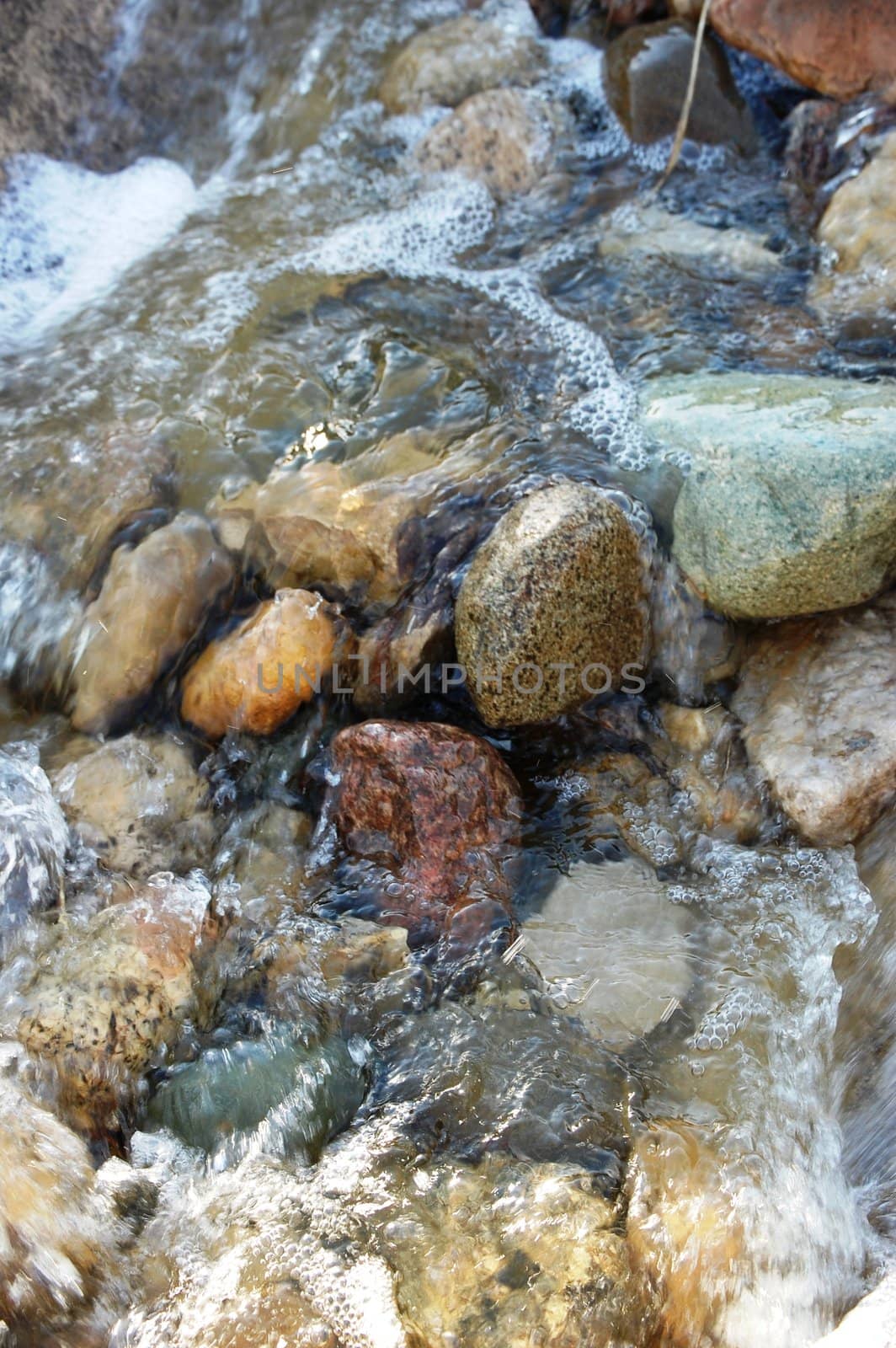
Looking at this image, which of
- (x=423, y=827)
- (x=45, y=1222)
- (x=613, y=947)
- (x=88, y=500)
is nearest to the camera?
(x=45, y=1222)

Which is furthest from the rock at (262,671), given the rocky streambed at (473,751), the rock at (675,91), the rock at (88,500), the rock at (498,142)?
the rock at (675,91)

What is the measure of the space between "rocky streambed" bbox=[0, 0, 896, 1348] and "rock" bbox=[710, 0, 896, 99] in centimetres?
→ 3

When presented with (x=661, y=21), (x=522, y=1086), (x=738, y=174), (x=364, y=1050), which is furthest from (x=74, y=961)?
(x=661, y=21)

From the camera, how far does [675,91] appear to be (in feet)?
15.0

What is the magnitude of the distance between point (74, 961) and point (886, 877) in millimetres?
2156

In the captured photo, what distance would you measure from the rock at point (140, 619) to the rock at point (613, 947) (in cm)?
142

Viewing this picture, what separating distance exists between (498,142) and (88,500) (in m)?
2.77

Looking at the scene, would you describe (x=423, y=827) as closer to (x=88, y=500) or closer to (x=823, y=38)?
(x=88, y=500)

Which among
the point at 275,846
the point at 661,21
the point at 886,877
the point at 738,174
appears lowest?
the point at 886,877

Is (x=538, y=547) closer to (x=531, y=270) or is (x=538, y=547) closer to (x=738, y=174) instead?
(x=531, y=270)

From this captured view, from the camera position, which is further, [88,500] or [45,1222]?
[88,500]

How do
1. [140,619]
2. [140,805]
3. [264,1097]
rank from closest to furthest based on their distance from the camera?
[264,1097]
[140,805]
[140,619]

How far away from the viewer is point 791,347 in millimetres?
3629

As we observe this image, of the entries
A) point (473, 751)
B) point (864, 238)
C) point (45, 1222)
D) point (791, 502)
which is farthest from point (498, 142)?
point (45, 1222)
